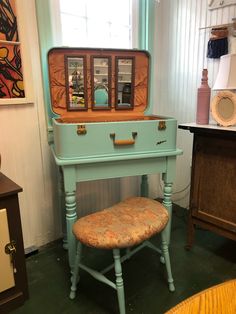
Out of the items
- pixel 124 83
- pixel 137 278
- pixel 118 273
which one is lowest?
pixel 137 278

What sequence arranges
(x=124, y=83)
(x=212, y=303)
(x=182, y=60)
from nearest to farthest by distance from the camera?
1. (x=212, y=303)
2. (x=124, y=83)
3. (x=182, y=60)

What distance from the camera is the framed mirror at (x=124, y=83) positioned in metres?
1.56

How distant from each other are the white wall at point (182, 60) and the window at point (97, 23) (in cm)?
31

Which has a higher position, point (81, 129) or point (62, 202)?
point (81, 129)

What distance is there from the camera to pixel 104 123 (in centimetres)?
123

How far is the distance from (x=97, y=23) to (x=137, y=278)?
1.70 metres

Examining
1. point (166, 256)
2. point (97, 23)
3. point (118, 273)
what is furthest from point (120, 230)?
point (97, 23)

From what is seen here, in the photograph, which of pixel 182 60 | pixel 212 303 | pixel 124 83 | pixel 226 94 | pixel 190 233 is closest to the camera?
pixel 212 303

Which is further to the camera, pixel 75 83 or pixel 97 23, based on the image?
pixel 97 23

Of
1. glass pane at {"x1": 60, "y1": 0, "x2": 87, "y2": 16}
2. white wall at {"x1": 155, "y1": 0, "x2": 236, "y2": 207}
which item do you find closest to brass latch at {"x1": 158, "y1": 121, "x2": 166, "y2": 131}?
white wall at {"x1": 155, "y1": 0, "x2": 236, "y2": 207}

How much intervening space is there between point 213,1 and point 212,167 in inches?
45.6

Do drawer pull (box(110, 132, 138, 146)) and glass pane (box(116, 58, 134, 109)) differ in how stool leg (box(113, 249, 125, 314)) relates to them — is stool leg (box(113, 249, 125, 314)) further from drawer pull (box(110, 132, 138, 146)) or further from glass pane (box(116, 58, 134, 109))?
→ glass pane (box(116, 58, 134, 109))

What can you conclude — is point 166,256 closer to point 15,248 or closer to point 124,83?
point 15,248

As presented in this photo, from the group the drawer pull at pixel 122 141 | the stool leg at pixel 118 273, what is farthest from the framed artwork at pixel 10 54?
the stool leg at pixel 118 273
